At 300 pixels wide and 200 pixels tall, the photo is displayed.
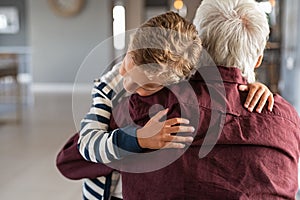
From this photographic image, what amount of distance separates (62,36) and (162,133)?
815 cm

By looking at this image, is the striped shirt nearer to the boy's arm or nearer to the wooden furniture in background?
the boy's arm

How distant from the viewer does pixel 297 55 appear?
4.39 metres

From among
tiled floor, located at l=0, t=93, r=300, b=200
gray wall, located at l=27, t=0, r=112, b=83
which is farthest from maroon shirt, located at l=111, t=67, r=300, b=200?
gray wall, located at l=27, t=0, r=112, b=83

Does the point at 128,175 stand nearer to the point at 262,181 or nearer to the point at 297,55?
the point at 262,181

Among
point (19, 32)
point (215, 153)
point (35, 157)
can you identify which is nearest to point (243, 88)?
point (215, 153)

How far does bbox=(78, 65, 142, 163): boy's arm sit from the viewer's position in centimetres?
86

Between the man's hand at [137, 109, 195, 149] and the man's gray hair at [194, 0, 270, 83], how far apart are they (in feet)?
0.59

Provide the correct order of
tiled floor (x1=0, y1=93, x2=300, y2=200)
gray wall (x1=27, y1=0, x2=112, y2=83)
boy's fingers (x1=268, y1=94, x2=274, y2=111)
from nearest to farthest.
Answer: boy's fingers (x1=268, y1=94, x2=274, y2=111)
tiled floor (x1=0, y1=93, x2=300, y2=200)
gray wall (x1=27, y1=0, x2=112, y2=83)

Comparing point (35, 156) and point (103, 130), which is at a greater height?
point (103, 130)

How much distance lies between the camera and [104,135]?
2.91 feet

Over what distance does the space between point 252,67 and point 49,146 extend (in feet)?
11.1

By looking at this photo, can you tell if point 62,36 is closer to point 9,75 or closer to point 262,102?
point 9,75

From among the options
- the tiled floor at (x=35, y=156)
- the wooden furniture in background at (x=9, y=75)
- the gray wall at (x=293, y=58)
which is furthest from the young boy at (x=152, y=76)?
the wooden furniture in background at (x=9, y=75)

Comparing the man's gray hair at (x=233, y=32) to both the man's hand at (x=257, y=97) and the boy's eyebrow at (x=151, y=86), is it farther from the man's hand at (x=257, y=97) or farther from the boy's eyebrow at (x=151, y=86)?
the boy's eyebrow at (x=151, y=86)
